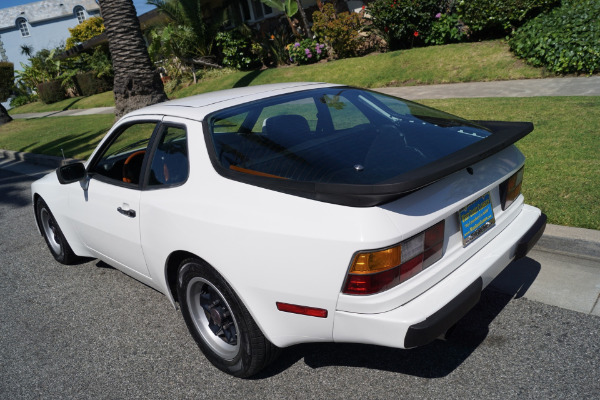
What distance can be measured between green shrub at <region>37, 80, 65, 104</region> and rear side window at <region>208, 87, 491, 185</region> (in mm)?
29465

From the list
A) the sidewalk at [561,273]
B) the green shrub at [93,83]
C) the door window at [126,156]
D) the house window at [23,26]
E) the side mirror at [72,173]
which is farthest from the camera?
the house window at [23,26]

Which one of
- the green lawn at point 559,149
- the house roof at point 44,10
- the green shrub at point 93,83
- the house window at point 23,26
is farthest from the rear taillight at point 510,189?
the house window at point 23,26

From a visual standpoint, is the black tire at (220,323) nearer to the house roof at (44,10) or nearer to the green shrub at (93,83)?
the green shrub at (93,83)

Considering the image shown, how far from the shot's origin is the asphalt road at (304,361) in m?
2.64

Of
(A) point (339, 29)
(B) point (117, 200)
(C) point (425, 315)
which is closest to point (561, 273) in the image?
(C) point (425, 315)

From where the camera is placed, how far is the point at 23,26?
53.7 meters

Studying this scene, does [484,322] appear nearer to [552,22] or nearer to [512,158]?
[512,158]

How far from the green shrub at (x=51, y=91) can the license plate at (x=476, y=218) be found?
30.7m

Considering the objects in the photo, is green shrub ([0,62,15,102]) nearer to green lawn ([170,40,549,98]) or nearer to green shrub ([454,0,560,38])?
green lawn ([170,40,549,98])

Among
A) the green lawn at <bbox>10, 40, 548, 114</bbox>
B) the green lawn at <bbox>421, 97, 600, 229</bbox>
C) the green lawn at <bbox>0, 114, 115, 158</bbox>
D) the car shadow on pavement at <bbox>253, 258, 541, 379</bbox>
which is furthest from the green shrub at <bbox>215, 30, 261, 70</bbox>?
the car shadow on pavement at <bbox>253, 258, 541, 379</bbox>

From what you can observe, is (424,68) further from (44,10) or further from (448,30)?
(44,10)

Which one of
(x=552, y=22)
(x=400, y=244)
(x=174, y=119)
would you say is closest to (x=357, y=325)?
(x=400, y=244)

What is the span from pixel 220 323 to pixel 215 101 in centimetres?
137

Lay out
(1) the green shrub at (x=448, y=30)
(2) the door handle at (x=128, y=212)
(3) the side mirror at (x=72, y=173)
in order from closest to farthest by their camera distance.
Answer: (2) the door handle at (x=128, y=212), (3) the side mirror at (x=72, y=173), (1) the green shrub at (x=448, y=30)
